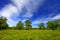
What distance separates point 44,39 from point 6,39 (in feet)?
24.6

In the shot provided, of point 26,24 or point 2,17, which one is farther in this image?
point 26,24

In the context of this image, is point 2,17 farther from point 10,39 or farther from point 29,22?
point 10,39

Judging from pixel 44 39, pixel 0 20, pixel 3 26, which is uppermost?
pixel 0 20

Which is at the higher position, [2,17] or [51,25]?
[2,17]

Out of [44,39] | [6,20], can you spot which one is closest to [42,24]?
[6,20]

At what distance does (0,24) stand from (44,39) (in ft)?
153

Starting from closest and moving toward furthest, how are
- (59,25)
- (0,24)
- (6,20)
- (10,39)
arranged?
1. (10,39)
2. (0,24)
3. (6,20)
4. (59,25)

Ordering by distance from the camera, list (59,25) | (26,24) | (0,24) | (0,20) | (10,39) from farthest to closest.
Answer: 1. (26,24)
2. (59,25)
3. (0,20)
4. (0,24)
5. (10,39)

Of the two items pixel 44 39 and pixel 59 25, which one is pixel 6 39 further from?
pixel 59 25

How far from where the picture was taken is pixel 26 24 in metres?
93.5

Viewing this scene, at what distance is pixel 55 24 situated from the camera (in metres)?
89.7

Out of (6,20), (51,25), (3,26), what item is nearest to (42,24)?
(51,25)

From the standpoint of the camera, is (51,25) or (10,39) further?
(51,25)

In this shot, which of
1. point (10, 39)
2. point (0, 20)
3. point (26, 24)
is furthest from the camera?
point (26, 24)
